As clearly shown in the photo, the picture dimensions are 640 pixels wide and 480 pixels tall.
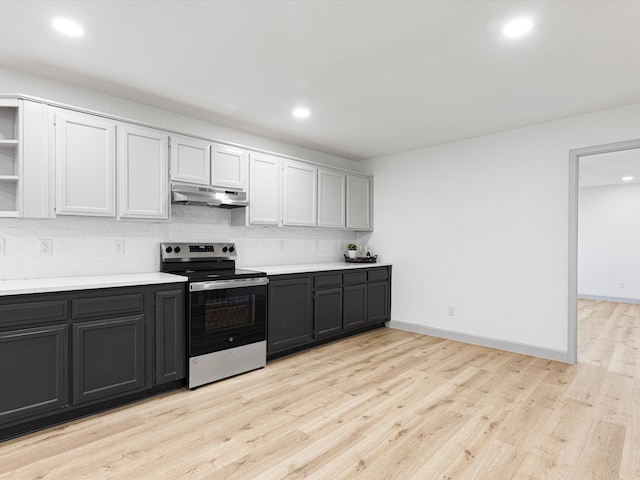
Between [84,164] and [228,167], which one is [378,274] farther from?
[84,164]

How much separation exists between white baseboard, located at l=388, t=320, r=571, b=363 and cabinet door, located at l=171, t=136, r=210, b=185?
331cm

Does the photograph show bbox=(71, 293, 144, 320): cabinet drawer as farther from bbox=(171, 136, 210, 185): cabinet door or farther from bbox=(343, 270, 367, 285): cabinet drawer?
bbox=(343, 270, 367, 285): cabinet drawer

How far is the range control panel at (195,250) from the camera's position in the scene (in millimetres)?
3544

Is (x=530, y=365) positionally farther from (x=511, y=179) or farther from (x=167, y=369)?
(x=167, y=369)

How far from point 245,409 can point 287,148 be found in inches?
126

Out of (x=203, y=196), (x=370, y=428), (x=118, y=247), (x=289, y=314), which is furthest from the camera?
(x=289, y=314)

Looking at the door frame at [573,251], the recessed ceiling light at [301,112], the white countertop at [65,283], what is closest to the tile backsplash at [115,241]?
the white countertop at [65,283]

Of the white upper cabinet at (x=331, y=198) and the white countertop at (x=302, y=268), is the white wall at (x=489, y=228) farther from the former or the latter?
the white upper cabinet at (x=331, y=198)

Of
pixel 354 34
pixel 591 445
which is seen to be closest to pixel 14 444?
pixel 354 34

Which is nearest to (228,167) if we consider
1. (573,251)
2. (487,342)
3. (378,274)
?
(378,274)

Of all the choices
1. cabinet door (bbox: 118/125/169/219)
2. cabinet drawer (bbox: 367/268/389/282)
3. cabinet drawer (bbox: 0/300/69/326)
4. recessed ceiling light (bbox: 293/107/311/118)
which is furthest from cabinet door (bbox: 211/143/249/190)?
cabinet drawer (bbox: 367/268/389/282)

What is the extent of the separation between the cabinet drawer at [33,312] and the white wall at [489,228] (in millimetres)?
4028

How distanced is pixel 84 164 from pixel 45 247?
738 millimetres

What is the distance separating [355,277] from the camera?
15.5 feet
